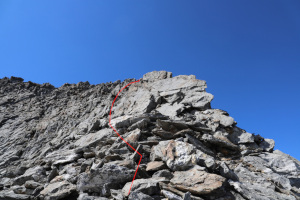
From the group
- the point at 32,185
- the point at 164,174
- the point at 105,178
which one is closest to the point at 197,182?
the point at 164,174

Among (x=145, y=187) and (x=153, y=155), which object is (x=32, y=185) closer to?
(x=153, y=155)

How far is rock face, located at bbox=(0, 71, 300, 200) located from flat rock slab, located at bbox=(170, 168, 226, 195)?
0.15ft

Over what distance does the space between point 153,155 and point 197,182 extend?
3.53 m

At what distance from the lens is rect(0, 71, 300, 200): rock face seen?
9.66 meters

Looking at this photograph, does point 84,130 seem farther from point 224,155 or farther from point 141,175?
point 224,155

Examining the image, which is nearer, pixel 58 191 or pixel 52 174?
pixel 58 191

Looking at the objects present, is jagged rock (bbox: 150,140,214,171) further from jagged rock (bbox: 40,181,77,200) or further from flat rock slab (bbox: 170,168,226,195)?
jagged rock (bbox: 40,181,77,200)

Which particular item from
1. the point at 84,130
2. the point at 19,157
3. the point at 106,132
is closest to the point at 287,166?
the point at 106,132

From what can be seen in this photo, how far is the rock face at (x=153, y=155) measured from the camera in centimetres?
966

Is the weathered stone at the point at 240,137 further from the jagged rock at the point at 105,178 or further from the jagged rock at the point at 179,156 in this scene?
the jagged rock at the point at 105,178

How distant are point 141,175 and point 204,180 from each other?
343cm

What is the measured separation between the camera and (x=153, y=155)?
476 inches

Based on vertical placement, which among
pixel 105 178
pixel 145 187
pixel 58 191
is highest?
pixel 105 178

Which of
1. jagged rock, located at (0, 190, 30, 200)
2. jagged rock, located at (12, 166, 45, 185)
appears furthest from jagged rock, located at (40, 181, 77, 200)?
jagged rock, located at (12, 166, 45, 185)
